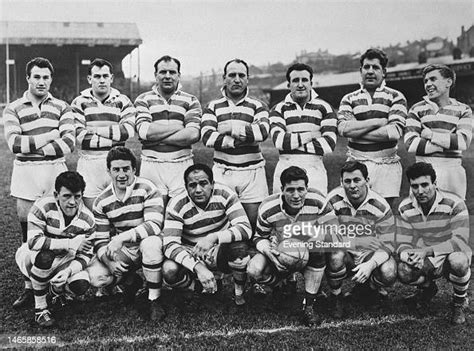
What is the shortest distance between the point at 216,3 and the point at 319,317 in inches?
85.4

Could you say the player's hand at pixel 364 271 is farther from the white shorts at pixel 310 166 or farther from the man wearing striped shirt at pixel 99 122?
the man wearing striped shirt at pixel 99 122

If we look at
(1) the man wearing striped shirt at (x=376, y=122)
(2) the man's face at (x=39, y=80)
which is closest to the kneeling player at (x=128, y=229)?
(2) the man's face at (x=39, y=80)

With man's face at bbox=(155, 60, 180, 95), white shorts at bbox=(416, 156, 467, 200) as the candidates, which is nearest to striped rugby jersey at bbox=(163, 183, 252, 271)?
man's face at bbox=(155, 60, 180, 95)

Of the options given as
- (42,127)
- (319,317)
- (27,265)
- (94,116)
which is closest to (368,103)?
(319,317)

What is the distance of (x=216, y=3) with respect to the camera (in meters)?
3.14

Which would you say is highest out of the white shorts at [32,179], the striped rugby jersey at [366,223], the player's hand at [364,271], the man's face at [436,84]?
the man's face at [436,84]

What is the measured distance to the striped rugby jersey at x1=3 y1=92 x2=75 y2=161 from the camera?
2.77m

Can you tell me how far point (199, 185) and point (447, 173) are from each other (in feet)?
5.35

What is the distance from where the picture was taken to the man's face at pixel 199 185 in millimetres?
2582

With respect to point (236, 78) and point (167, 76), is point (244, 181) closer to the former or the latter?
point (236, 78)

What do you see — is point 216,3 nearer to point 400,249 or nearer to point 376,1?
point 376,1

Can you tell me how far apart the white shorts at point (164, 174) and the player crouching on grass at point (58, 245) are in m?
0.56

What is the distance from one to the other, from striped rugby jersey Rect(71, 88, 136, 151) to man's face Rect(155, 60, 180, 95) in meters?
0.25

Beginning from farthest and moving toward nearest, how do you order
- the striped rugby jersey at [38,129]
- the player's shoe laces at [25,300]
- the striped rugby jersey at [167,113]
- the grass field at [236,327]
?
1. the striped rugby jersey at [167,113]
2. the striped rugby jersey at [38,129]
3. the player's shoe laces at [25,300]
4. the grass field at [236,327]
